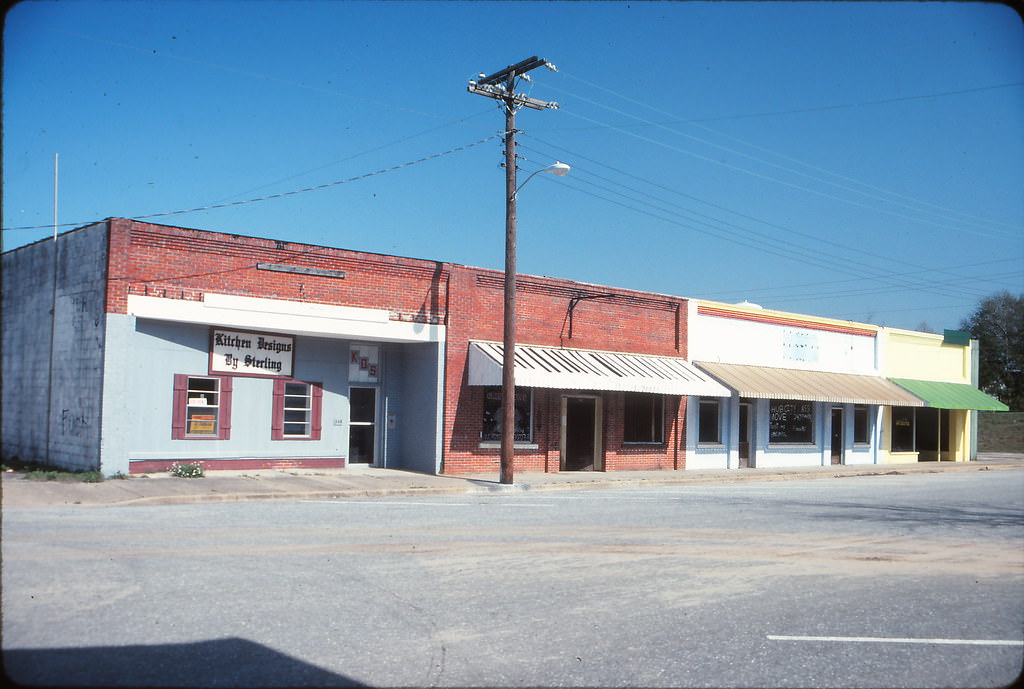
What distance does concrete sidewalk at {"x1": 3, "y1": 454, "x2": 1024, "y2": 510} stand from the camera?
15258 mm

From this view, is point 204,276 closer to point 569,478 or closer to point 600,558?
point 569,478

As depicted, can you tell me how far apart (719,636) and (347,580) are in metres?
3.60

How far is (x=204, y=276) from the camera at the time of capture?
19.6m

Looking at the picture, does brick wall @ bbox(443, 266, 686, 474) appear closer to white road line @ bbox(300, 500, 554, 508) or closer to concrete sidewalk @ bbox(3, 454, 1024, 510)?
concrete sidewalk @ bbox(3, 454, 1024, 510)

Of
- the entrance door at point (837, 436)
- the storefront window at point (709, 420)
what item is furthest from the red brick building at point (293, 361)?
the entrance door at point (837, 436)

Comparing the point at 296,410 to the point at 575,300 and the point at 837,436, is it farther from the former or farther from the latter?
the point at 837,436

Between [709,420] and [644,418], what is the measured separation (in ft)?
10.8

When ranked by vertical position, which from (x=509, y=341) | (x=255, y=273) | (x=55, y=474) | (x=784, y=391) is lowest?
(x=55, y=474)

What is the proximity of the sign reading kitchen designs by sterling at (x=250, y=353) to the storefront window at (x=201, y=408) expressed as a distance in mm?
348

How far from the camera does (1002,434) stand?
56531 millimetres

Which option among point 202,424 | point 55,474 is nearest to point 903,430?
point 202,424

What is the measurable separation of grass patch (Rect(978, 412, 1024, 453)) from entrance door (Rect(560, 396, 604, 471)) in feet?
129

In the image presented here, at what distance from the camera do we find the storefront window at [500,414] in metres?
24.1

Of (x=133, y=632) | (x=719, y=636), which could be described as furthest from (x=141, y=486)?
(x=719, y=636)
